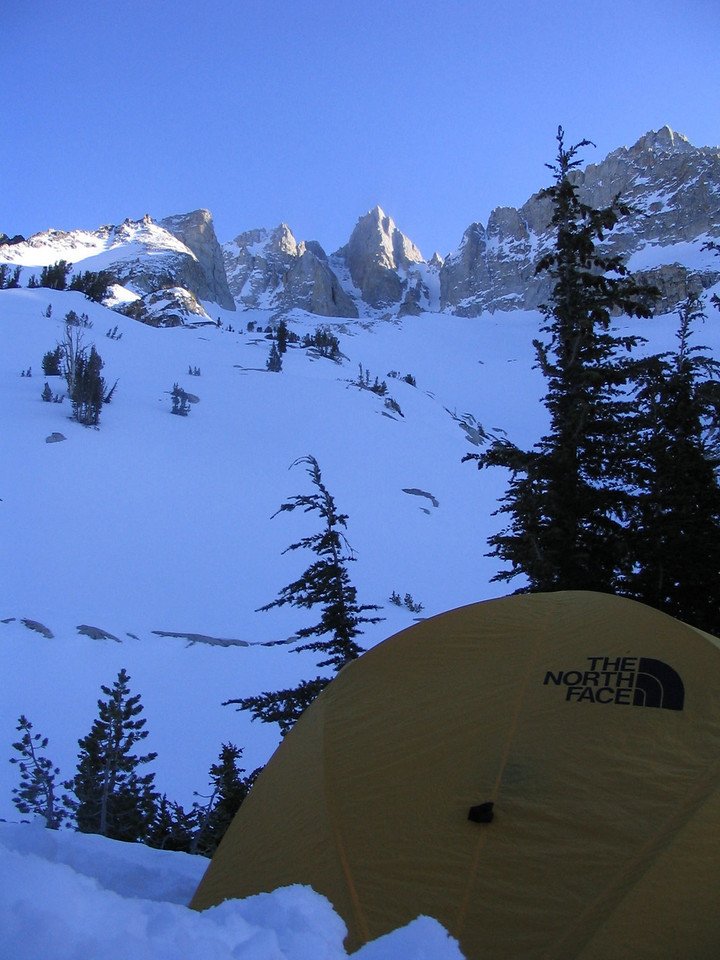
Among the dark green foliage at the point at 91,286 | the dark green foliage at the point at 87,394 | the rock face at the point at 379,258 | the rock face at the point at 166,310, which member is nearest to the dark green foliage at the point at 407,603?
the dark green foliage at the point at 87,394

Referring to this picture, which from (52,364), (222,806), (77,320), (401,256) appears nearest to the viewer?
(222,806)

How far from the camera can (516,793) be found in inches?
104

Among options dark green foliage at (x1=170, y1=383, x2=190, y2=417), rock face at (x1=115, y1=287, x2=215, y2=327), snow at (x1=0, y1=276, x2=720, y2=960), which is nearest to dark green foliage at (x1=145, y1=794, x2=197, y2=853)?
snow at (x1=0, y1=276, x2=720, y2=960)

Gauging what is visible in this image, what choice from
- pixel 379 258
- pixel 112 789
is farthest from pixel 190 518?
pixel 379 258

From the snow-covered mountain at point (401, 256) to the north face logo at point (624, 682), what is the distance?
132 feet

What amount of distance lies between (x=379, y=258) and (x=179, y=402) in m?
111

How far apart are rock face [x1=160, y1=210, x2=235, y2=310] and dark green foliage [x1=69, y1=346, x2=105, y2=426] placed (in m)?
72.6

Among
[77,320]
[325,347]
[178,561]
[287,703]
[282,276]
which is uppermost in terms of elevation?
[282,276]

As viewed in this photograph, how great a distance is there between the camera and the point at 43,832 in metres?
3.14

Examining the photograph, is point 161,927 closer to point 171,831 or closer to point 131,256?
point 171,831

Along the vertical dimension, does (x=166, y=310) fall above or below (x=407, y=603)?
above

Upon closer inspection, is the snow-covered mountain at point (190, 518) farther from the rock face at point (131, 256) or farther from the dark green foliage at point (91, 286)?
the rock face at point (131, 256)

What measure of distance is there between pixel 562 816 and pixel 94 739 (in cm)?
462

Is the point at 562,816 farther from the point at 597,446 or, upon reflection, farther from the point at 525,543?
the point at 597,446
